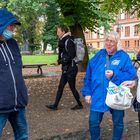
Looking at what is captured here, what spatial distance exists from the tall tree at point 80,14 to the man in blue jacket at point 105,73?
37.0ft

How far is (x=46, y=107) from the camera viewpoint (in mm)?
10039

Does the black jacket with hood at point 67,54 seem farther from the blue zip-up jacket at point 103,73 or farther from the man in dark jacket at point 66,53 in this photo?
the blue zip-up jacket at point 103,73

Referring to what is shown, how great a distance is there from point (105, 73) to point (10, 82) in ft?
5.40

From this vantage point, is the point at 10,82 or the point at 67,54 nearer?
the point at 10,82

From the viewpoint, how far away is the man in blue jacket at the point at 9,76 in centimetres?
488

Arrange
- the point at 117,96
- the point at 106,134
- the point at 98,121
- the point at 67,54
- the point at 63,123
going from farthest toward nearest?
the point at 67,54 < the point at 63,123 < the point at 106,134 < the point at 98,121 < the point at 117,96

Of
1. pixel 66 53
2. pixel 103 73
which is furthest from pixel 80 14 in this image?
pixel 103 73

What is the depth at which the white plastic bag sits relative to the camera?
5.98 m

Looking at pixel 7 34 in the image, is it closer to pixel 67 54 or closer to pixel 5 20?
pixel 5 20

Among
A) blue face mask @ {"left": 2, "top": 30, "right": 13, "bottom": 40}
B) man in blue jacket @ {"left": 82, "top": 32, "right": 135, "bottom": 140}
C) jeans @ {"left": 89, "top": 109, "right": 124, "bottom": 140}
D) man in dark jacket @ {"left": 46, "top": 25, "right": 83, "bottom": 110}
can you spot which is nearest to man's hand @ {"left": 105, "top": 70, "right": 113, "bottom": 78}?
man in blue jacket @ {"left": 82, "top": 32, "right": 135, "bottom": 140}

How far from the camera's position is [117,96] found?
600 centimetres

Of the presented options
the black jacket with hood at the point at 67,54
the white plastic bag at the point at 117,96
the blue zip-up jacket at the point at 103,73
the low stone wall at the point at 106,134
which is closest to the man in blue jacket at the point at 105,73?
the blue zip-up jacket at the point at 103,73

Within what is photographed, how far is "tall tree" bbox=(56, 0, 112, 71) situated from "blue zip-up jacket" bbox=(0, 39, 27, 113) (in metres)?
12.5

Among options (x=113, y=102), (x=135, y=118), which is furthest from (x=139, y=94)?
(x=135, y=118)
